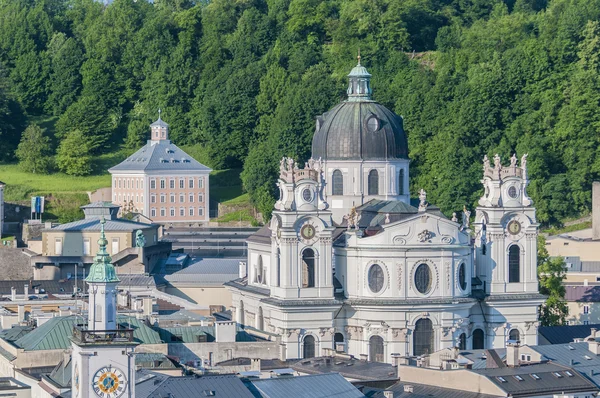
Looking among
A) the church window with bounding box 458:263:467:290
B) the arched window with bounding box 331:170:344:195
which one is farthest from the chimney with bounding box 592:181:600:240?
the church window with bounding box 458:263:467:290

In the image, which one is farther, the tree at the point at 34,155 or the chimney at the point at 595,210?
the tree at the point at 34,155

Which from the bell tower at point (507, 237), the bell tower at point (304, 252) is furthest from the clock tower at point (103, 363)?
the bell tower at point (507, 237)

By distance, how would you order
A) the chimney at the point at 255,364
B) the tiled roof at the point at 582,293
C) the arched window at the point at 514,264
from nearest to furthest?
the chimney at the point at 255,364 < the arched window at the point at 514,264 < the tiled roof at the point at 582,293

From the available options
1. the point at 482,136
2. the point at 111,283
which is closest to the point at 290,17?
the point at 482,136

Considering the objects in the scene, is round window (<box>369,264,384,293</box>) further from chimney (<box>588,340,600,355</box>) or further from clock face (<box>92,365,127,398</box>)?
clock face (<box>92,365,127,398</box>)

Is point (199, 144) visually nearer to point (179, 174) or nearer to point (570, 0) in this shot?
point (179, 174)

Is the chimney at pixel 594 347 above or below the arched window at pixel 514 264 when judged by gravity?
below

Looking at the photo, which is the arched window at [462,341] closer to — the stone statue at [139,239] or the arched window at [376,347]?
the arched window at [376,347]
